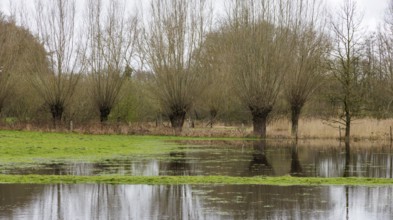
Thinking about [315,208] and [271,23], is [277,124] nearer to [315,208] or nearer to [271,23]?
[271,23]

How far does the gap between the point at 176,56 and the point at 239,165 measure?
27193 millimetres

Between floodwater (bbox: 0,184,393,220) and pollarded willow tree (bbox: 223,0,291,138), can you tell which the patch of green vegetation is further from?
pollarded willow tree (bbox: 223,0,291,138)

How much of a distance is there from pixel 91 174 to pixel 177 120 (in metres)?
29.8

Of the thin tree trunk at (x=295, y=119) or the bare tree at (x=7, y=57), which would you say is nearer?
the thin tree trunk at (x=295, y=119)

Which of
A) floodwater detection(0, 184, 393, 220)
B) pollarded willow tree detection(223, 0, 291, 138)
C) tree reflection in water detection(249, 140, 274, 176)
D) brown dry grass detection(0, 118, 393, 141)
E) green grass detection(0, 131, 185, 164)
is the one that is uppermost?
pollarded willow tree detection(223, 0, 291, 138)

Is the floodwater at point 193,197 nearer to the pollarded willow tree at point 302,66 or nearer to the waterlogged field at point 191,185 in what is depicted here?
the waterlogged field at point 191,185

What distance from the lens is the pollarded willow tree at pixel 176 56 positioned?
4925cm

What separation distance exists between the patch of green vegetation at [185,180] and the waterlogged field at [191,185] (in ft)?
0.10

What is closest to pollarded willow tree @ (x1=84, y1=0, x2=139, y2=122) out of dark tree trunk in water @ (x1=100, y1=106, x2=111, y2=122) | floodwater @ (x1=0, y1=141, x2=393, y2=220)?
dark tree trunk in water @ (x1=100, y1=106, x2=111, y2=122)

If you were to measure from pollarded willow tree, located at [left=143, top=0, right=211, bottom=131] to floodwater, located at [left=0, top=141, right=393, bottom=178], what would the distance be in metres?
18.6

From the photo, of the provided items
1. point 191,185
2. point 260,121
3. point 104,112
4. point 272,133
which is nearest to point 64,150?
point 191,185

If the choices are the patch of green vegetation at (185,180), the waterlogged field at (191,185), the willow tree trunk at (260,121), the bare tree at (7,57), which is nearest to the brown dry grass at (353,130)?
the willow tree trunk at (260,121)

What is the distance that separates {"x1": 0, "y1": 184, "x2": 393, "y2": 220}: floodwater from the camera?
12719mm

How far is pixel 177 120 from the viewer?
49.3m
